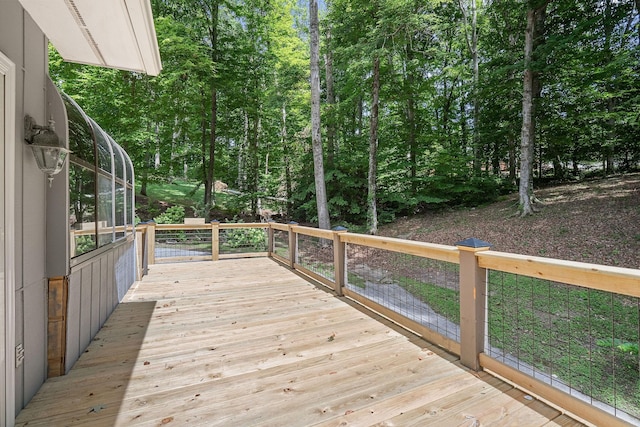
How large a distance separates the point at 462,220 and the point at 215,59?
10.5 metres

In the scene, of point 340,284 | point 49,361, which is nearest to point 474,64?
point 340,284

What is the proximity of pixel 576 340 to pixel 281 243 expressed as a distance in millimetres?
5463

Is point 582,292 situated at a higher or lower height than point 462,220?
lower

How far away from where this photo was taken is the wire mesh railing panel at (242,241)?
8.60 meters

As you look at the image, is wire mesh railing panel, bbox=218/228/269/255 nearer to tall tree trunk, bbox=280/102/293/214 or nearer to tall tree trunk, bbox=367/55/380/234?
tall tree trunk, bbox=367/55/380/234

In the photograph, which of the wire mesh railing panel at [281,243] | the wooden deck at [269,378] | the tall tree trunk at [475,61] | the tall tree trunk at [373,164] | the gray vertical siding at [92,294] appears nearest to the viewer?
the wooden deck at [269,378]

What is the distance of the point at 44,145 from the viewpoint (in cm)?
206

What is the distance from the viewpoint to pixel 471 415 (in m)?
1.80

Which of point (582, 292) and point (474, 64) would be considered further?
point (474, 64)

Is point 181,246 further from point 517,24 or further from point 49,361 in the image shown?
point 517,24

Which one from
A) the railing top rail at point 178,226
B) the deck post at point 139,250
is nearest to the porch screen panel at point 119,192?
the deck post at point 139,250

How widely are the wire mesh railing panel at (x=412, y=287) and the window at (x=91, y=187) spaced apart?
3050 millimetres

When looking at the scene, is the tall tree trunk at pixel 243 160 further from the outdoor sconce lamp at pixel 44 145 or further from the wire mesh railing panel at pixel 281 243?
the outdoor sconce lamp at pixel 44 145

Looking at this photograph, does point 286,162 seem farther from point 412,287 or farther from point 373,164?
point 412,287
